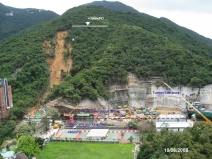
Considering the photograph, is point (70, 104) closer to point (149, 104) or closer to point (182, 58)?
point (149, 104)

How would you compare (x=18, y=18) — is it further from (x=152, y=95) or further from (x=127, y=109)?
(x=127, y=109)

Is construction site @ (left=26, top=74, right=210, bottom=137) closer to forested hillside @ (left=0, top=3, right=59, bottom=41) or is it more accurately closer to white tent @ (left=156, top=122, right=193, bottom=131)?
white tent @ (left=156, top=122, right=193, bottom=131)

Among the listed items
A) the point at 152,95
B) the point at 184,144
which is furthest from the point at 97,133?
the point at 152,95

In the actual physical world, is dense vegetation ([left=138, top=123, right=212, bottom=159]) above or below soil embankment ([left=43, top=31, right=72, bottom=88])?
below

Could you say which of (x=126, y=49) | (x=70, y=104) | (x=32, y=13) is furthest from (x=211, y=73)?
(x=32, y=13)

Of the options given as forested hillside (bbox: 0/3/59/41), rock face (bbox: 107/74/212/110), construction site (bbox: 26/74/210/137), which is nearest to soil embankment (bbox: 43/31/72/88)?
construction site (bbox: 26/74/210/137)

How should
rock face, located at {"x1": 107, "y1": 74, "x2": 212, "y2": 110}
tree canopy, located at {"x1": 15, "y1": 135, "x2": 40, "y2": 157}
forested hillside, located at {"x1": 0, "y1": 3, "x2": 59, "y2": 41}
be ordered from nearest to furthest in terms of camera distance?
tree canopy, located at {"x1": 15, "y1": 135, "x2": 40, "y2": 157} < rock face, located at {"x1": 107, "y1": 74, "x2": 212, "y2": 110} < forested hillside, located at {"x1": 0, "y1": 3, "x2": 59, "y2": 41}

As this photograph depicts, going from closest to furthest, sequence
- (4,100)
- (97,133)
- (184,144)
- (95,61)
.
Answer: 1. (184,144)
2. (97,133)
3. (4,100)
4. (95,61)
